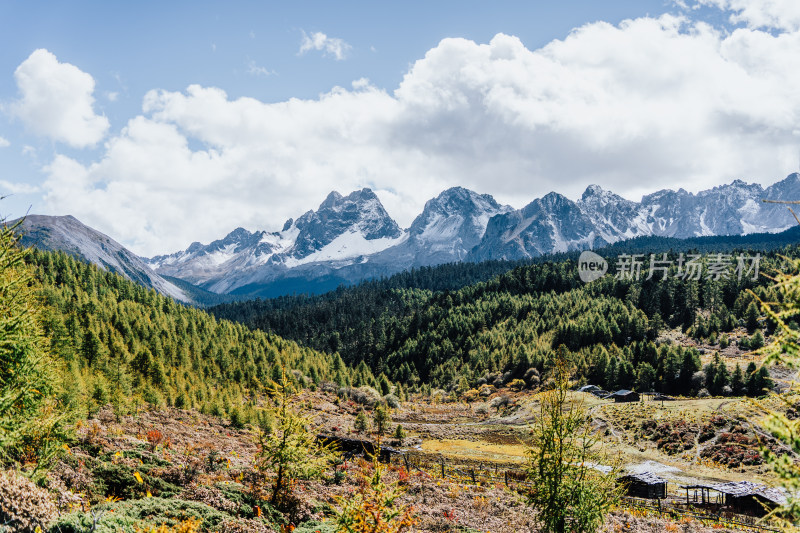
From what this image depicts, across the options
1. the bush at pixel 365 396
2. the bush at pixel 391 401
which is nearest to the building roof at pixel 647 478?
the bush at pixel 365 396

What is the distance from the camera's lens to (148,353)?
63.2m

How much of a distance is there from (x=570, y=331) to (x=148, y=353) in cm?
11006

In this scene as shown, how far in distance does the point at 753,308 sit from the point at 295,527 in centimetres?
14627

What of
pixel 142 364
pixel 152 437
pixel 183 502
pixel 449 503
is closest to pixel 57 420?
pixel 183 502

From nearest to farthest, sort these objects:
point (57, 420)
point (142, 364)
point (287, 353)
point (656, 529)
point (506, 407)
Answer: point (57, 420) < point (656, 529) < point (142, 364) < point (506, 407) < point (287, 353)

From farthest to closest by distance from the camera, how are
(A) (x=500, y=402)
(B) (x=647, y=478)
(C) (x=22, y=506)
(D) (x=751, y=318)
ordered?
1. (D) (x=751, y=318)
2. (A) (x=500, y=402)
3. (B) (x=647, y=478)
4. (C) (x=22, y=506)

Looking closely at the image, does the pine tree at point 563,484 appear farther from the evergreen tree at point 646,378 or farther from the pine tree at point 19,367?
the evergreen tree at point 646,378

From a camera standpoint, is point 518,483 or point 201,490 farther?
point 518,483

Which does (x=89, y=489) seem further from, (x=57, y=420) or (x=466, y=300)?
(x=466, y=300)

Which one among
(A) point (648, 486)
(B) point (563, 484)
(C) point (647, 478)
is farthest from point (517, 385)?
(B) point (563, 484)

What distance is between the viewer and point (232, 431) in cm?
4844

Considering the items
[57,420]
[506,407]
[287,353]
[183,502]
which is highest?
[57,420]

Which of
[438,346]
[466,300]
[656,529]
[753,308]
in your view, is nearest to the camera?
[656,529]

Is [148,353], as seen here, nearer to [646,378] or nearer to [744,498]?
[744,498]
